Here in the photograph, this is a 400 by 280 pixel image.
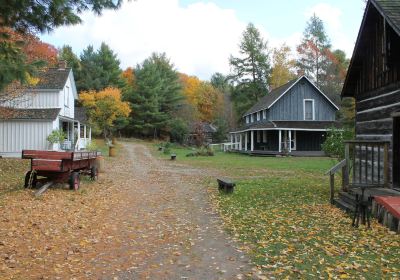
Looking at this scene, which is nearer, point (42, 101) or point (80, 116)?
point (42, 101)

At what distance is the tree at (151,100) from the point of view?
61037 millimetres

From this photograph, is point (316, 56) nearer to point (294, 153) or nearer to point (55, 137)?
point (294, 153)

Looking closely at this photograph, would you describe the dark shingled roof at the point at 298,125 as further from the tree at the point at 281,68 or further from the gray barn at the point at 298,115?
the tree at the point at 281,68

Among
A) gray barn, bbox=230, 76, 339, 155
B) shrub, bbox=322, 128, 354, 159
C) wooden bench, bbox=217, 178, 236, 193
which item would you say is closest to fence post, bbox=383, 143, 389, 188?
shrub, bbox=322, 128, 354, 159

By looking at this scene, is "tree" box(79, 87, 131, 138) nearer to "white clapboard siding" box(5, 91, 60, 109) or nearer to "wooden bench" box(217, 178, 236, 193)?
"white clapboard siding" box(5, 91, 60, 109)

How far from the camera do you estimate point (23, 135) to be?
28.1 metres

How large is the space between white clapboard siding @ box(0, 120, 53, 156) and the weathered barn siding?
23.3 m

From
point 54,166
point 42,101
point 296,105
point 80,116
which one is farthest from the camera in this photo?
point 296,105

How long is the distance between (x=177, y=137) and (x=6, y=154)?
3303 cm

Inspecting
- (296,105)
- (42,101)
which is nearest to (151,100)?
(296,105)

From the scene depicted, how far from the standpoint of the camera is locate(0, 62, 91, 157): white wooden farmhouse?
28.0 metres

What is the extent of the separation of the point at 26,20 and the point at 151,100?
171ft

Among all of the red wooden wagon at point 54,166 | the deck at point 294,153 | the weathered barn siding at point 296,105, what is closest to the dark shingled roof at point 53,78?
the red wooden wagon at point 54,166

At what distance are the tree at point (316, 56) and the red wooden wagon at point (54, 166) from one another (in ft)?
Answer: 168
